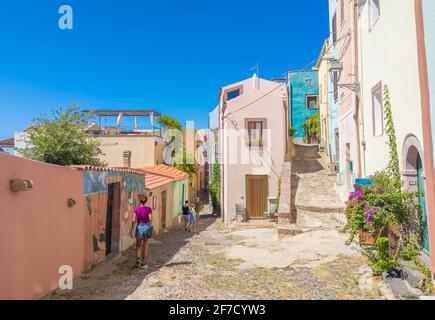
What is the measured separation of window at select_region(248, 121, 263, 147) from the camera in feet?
60.4

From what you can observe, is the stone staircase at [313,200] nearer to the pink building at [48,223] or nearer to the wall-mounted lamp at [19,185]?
the pink building at [48,223]

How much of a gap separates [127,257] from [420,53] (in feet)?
27.5

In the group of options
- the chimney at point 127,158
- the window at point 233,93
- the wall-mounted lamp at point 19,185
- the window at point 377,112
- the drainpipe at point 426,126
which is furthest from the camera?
the chimney at point 127,158

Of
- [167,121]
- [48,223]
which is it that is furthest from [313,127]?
[48,223]

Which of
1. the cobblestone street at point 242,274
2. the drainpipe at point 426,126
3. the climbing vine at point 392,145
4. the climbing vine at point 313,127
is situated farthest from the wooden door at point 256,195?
the drainpipe at point 426,126

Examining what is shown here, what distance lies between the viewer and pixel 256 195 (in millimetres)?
18438

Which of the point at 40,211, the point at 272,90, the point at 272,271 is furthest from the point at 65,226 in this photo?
the point at 272,90

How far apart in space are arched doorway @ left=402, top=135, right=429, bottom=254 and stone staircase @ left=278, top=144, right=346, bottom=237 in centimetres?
282

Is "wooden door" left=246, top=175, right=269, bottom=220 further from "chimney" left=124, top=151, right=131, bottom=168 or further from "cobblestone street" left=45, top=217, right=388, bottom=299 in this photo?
"chimney" left=124, top=151, right=131, bottom=168

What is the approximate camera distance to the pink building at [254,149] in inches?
721

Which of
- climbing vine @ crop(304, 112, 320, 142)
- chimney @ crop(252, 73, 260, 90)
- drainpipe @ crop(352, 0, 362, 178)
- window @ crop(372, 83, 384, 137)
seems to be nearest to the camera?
window @ crop(372, 83, 384, 137)

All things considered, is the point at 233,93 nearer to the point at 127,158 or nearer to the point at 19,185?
the point at 127,158

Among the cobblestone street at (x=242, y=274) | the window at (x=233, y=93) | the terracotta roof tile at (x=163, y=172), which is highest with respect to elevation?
the window at (x=233, y=93)

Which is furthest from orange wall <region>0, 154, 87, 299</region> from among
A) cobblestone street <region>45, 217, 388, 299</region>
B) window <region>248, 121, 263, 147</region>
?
A: window <region>248, 121, 263, 147</region>
